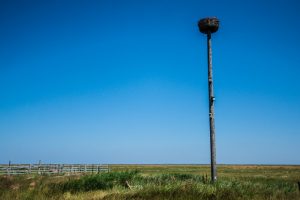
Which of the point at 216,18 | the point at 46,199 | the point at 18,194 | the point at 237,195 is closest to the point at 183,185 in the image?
the point at 237,195

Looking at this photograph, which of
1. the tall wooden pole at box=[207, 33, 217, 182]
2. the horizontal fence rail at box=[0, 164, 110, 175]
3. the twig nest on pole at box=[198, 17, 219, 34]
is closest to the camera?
the tall wooden pole at box=[207, 33, 217, 182]

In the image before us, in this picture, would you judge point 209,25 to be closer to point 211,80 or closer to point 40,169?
point 211,80

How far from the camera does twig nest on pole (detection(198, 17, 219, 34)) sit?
53.7ft

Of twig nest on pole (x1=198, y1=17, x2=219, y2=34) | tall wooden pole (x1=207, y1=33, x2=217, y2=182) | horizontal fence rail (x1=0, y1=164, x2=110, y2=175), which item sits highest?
twig nest on pole (x1=198, y1=17, x2=219, y2=34)

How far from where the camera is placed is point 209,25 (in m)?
16.4

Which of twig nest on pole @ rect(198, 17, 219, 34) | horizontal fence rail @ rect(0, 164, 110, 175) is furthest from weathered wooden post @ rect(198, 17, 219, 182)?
horizontal fence rail @ rect(0, 164, 110, 175)

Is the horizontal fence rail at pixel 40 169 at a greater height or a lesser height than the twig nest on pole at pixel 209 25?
lesser

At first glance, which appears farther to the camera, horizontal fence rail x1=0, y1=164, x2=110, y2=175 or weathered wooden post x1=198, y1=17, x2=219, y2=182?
horizontal fence rail x1=0, y1=164, x2=110, y2=175

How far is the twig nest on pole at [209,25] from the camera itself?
53.7ft

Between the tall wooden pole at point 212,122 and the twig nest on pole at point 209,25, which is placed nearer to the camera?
the tall wooden pole at point 212,122

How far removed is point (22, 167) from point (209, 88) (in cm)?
2726

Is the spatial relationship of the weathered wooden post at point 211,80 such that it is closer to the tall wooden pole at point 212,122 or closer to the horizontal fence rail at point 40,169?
the tall wooden pole at point 212,122

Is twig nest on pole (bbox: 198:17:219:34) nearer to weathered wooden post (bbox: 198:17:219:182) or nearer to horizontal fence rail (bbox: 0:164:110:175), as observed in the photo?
weathered wooden post (bbox: 198:17:219:182)

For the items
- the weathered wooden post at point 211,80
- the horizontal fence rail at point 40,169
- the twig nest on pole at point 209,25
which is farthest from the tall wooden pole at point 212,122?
the horizontal fence rail at point 40,169
